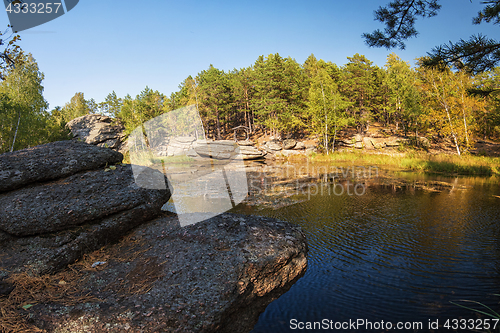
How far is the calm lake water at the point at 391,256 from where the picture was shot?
5.68 m

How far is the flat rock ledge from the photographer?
4051mm

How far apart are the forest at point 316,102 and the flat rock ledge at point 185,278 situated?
101ft

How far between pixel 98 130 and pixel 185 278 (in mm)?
51432

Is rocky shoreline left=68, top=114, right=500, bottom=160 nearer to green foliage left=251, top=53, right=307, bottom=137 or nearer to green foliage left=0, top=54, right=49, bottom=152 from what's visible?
green foliage left=251, top=53, right=307, bottom=137

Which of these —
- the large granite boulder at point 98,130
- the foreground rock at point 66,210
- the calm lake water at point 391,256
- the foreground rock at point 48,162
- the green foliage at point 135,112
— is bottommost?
the calm lake water at point 391,256

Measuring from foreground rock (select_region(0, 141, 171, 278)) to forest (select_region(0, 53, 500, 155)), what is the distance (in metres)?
29.2

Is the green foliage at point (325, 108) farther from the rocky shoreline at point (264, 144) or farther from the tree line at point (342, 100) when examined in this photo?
the rocky shoreline at point (264, 144)

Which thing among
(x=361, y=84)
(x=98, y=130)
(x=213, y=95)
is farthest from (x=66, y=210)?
(x=213, y=95)

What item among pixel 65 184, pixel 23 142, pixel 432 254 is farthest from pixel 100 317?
pixel 23 142

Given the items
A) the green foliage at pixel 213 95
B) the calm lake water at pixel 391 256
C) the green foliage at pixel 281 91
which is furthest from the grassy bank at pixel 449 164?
the green foliage at pixel 213 95

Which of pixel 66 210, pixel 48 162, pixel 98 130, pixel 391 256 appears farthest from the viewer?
pixel 98 130

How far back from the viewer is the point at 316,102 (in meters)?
44.3

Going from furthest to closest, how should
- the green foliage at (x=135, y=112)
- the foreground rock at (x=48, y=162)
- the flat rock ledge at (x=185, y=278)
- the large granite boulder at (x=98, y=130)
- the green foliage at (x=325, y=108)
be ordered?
1. the green foliage at (x=135, y=112)
2. the large granite boulder at (x=98, y=130)
3. the green foliage at (x=325, y=108)
4. the foreground rock at (x=48, y=162)
5. the flat rock ledge at (x=185, y=278)

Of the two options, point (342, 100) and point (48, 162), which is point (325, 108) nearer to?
point (342, 100)
